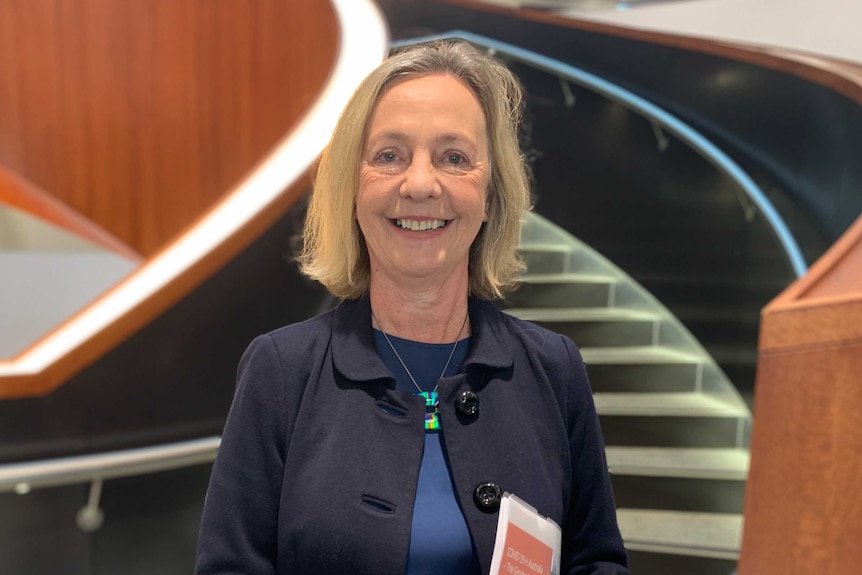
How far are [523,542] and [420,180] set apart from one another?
50cm

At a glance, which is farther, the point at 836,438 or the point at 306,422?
the point at 306,422

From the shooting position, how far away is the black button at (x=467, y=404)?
3.56 feet

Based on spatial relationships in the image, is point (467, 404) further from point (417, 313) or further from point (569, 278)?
point (569, 278)

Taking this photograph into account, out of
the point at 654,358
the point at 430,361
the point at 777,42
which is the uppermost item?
the point at 777,42

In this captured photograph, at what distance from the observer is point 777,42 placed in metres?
3.09

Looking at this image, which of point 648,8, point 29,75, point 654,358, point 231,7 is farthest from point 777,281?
point 29,75

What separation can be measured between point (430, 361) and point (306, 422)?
205mm

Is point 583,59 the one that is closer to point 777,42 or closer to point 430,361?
point 777,42

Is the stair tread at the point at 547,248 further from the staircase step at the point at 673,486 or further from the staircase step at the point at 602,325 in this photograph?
the staircase step at the point at 673,486

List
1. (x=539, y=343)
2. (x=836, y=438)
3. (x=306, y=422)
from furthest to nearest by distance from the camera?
(x=539, y=343) < (x=306, y=422) < (x=836, y=438)

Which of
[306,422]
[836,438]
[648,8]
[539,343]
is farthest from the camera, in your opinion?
[648,8]

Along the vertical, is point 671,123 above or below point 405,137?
above

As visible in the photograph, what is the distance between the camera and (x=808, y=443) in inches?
35.8

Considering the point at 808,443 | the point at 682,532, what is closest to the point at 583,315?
the point at 682,532
